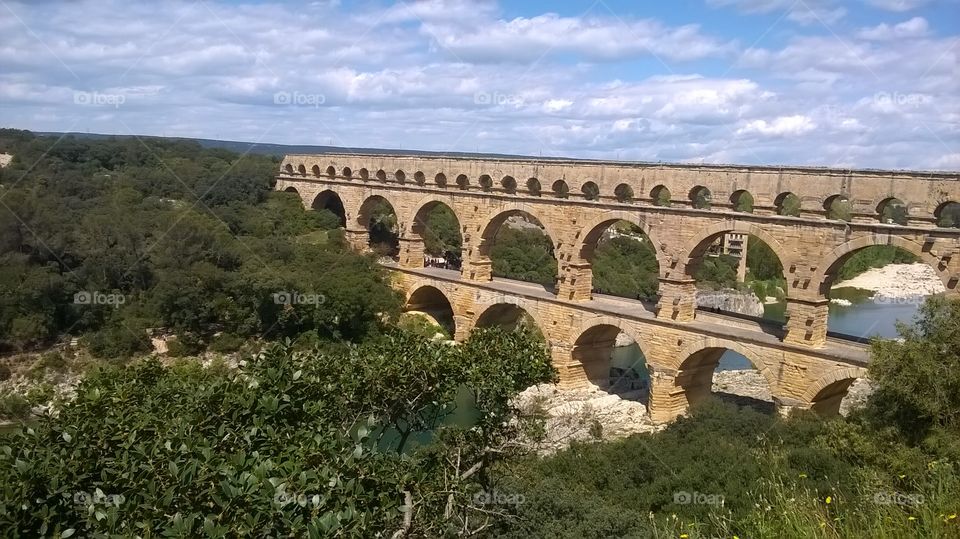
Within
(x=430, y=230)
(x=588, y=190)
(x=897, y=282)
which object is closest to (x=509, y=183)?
(x=588, y=190)

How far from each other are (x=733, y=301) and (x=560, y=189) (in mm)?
15054

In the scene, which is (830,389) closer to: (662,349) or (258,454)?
(662,349)

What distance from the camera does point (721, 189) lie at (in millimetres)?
16797

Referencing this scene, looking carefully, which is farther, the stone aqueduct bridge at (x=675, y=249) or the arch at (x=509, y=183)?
the arch at (x=509, y=183)

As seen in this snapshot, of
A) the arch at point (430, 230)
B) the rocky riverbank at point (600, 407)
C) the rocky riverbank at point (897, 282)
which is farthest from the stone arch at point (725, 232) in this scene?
the rocky riverbank at point (897, 282)

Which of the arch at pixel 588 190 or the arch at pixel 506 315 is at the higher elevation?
the arch at pixel 588 190

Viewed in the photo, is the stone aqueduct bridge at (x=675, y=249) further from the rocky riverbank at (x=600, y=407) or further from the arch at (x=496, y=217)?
the rocky riverbank at (x=600, y=407)

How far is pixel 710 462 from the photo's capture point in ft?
36.7

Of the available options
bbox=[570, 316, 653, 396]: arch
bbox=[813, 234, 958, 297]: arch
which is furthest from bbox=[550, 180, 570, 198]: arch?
bbox=[813, 234, 958, 297]: arch

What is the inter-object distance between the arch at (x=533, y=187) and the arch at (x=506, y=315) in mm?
3175

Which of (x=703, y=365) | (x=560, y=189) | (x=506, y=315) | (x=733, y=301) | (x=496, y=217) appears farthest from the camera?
(x=733, y=301)

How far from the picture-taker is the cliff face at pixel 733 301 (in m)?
31.7

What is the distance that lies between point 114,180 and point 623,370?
22.9m

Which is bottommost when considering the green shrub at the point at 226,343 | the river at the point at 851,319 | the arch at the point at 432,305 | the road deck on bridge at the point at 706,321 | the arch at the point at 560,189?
the river at the point at 851,319
